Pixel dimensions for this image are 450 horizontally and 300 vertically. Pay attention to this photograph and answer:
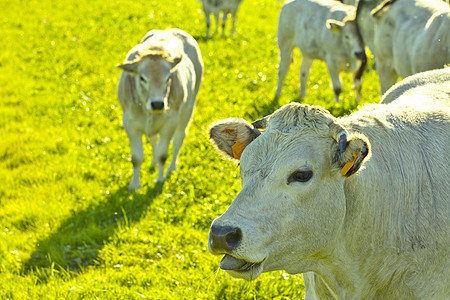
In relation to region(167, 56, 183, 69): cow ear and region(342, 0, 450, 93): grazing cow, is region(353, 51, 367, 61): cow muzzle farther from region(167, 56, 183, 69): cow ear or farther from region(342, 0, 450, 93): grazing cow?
region(167, 56, 183, 69): cow ear

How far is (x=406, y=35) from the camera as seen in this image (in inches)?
366

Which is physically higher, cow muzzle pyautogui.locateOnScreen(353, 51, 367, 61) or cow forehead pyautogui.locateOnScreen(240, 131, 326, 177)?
cow forehead pyautogui.locateOnScreen(240, 131, 326, 177)

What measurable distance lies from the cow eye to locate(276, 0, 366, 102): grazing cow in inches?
340

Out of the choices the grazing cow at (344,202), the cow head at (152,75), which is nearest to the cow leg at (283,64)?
the cow head at (152,75)

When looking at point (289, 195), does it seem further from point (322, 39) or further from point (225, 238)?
point (322, 39)

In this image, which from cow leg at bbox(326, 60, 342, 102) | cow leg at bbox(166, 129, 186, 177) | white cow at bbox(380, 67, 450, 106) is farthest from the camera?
cow leg at bbox(326, 60, 342, 102)

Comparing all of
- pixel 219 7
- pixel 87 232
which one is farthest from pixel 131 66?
pixel 219 7

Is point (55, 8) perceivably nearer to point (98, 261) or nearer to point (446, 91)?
point (98, 261)

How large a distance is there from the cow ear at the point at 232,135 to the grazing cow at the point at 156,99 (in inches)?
162

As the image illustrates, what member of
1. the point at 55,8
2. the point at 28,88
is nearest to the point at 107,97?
the point at 28,88

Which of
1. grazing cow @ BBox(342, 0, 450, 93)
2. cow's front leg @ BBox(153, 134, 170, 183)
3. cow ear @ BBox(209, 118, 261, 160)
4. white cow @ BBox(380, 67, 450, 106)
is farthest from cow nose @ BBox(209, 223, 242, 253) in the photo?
grazing cow @ BBox(342, 0, 450, 93)

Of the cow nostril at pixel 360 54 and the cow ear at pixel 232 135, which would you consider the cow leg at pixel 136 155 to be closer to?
the cow ear at pixel 232 135

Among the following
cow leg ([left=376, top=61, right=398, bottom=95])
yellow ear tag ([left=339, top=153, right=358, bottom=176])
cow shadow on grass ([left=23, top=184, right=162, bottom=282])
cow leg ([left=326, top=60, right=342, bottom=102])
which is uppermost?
yellow ear tag ([left=339, top=153, right=358, bottom=176])

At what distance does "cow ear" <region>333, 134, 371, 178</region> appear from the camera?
10.3ft
